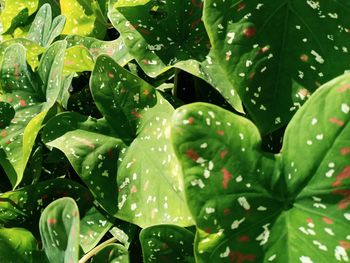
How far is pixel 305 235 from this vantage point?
2.30 ft

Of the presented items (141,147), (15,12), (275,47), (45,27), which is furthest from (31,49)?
(275,47)

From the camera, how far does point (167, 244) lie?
2.87 ft

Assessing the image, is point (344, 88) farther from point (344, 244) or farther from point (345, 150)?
point (344, 244)

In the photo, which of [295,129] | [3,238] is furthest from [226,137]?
[3,238]

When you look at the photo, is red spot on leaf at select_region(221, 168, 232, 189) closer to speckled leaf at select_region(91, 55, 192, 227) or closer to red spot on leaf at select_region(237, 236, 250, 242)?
red spot on leaf at select_region(237, 236, 250, 242)

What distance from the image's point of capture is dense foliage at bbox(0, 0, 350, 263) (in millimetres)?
686

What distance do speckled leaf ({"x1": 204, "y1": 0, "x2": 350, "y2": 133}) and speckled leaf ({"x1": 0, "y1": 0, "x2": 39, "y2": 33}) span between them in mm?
1035

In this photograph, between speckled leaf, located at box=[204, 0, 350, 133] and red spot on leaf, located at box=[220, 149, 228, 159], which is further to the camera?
speckled leaf, located at box=[204, 0, 350, 133]

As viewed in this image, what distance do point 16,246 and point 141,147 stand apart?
328 mm

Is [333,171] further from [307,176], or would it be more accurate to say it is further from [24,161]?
[24,161]

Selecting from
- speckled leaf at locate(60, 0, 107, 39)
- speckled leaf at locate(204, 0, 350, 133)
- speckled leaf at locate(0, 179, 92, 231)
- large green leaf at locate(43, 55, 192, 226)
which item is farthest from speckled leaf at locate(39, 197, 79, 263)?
speckled leaf at locate(60, 0, 107, 39)

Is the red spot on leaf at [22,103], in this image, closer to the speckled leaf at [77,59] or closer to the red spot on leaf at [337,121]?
the speckled leaf at [77,59]

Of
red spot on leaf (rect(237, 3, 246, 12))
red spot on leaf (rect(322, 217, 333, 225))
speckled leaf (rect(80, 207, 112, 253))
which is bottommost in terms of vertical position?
speckled leaf (rect(80, 207, 112, 253))

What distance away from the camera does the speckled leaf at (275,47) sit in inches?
32.0
